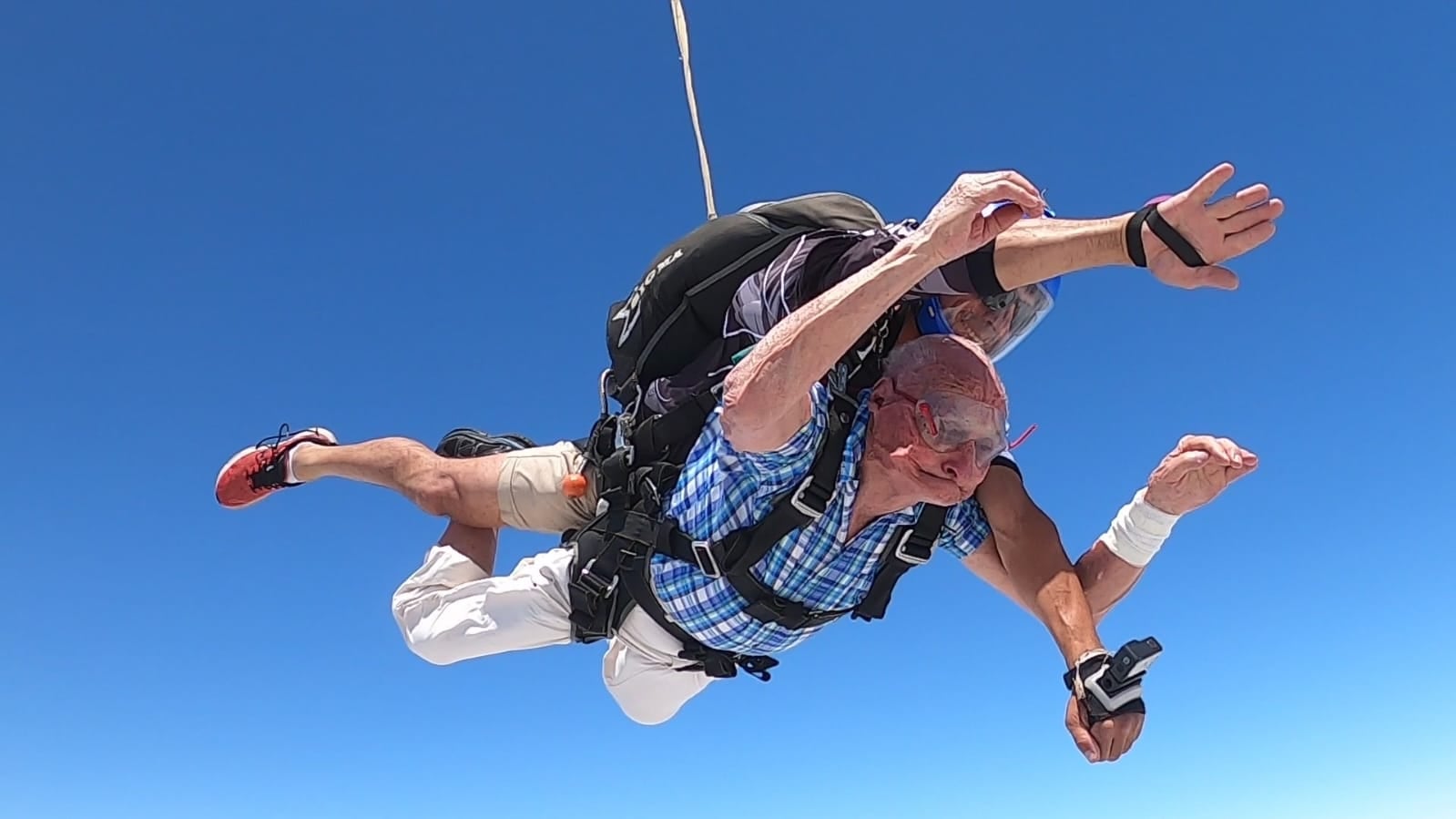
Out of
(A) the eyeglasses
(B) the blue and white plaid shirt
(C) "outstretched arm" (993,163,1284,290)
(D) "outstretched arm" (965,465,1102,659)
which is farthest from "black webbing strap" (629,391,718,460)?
(C) "outstretched arm" (993,163,1284,290)

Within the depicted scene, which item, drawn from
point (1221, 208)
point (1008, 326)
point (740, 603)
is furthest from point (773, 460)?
point (1221, 208)

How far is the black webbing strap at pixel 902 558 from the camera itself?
337 centimetres

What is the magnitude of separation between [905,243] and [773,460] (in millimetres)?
784

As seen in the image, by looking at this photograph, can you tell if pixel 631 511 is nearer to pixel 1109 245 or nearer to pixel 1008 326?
pixel 1008 326

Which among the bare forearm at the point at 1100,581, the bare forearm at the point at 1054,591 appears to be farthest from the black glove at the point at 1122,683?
the bare forearm at the point at 1100,581

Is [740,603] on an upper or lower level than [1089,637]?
upper

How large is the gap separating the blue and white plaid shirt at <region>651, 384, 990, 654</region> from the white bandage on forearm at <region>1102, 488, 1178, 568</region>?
1.35ft

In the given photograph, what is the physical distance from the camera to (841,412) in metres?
3.19

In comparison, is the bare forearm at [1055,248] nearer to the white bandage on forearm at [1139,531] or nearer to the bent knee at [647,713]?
the white bandage on forearm at [1139,531]

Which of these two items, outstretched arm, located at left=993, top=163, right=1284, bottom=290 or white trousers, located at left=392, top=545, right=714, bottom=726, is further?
white trousers, located at left=392, top=545, right=714, bottom=726

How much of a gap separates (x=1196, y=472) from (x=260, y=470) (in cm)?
326

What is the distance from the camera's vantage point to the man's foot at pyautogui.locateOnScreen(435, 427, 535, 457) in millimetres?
4051

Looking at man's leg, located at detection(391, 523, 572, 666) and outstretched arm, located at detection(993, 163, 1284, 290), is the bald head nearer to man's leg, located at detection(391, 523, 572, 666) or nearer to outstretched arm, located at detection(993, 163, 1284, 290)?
outstretched arm, located at detection(993, 163, 1284, 290)

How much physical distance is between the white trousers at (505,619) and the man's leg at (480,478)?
146 mm
